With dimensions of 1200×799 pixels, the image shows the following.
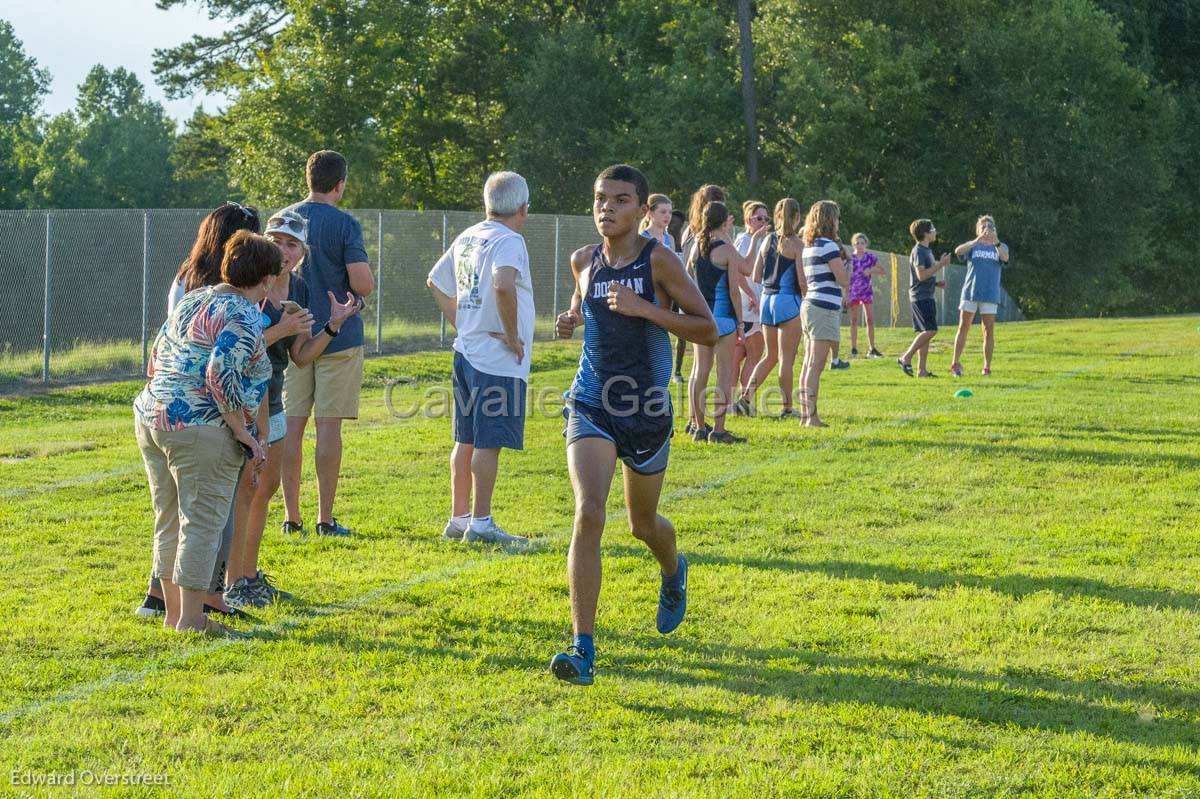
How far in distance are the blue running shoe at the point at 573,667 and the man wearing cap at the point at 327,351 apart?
2.97 meters

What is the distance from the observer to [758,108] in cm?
4438

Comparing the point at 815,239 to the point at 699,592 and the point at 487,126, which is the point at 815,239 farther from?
the point at 487,126

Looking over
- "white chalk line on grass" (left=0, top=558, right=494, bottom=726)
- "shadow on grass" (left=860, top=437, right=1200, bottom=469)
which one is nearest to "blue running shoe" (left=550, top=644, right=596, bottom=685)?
"white chalk line on grass" (left=0, top=558, right=494, bottom=726)

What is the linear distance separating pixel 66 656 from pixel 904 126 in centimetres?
4086

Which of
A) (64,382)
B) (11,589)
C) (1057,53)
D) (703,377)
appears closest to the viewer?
(11,589)

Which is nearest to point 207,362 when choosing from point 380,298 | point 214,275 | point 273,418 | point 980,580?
point 214,275

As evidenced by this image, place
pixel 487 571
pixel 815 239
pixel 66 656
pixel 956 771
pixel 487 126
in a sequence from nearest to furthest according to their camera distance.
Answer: pixel 956 771
pixel 66 656
pixel 487 571
pixel 815 239
pixel 487 126

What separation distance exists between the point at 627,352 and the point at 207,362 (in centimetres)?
169

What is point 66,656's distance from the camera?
5574mm

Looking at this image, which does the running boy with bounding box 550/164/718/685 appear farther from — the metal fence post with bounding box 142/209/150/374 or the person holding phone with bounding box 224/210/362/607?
the metal fence post with bounding box 142/209/150/374

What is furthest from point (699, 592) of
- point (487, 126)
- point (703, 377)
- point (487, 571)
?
point (487, 126)

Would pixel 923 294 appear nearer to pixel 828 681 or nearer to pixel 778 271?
pixel 778 271

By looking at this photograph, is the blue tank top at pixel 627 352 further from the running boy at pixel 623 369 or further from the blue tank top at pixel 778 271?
the blue tank top at pixel 778 271

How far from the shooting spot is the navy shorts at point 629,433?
549 centimetres
